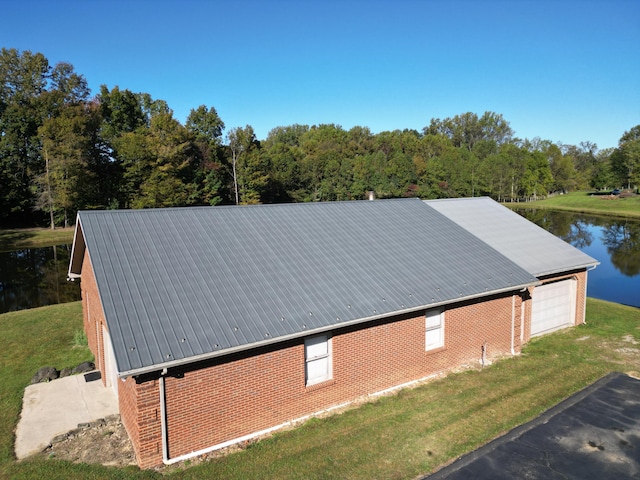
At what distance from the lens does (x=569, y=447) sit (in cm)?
970

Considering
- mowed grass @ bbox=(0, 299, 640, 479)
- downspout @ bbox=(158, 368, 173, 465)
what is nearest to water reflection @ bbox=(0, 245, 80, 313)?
mowed grass @ bbox=(0, 299, 640, 479)

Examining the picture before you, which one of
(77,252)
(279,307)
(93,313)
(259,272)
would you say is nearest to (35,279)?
(77,252)

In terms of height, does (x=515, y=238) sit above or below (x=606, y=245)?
above

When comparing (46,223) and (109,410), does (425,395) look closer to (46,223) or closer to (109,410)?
(109,410)

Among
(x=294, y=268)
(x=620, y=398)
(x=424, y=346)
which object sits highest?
(x=294, y=268)

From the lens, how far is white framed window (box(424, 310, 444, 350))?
13.1 m

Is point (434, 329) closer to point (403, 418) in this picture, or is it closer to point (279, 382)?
point (403, 418)

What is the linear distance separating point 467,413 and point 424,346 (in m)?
2.25

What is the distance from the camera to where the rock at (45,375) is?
43.4 ft

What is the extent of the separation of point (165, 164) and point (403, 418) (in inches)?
2076

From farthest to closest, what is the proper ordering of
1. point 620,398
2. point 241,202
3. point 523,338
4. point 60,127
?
point 241,202, point 60,127, point 523,338, point 620,398

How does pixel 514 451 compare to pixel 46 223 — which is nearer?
pixel 514 451

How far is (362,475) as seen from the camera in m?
8.72

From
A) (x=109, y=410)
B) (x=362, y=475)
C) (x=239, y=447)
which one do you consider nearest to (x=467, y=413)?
(x=362, y=475)
